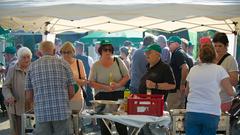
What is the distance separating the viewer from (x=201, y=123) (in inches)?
155

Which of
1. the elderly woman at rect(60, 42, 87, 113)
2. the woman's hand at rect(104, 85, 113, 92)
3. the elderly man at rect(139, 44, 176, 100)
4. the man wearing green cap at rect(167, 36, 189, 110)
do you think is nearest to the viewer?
the elderly man at rect(139, 44, 176, 100)

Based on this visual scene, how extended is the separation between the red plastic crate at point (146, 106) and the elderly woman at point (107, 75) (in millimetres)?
935

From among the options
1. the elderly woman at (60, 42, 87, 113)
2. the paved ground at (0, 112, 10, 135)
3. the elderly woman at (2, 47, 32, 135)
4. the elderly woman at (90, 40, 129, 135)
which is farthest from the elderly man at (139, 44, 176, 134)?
the paved ground at (0, 112, 10, 135)

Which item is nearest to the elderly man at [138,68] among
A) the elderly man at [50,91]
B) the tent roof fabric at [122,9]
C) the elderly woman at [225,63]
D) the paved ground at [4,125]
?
the tent roof fabric at [122,9]

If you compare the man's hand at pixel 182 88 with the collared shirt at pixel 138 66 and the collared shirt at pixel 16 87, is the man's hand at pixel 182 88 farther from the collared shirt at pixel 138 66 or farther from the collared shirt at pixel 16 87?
the collared shirt at pixel 16 87

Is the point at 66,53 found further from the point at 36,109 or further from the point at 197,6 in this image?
the point at 197,6

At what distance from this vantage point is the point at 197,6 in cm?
489

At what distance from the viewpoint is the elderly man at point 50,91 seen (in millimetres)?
4191

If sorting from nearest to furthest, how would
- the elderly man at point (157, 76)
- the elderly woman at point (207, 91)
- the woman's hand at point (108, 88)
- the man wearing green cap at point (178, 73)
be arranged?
the elderly woman at point (207, 91), the elderly man at point (157, 76), the woman's hand at point (108, 88), the man wearing green cap at point (178, 73)

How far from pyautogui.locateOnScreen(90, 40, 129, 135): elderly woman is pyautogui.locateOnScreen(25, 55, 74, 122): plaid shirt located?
1.04 meters

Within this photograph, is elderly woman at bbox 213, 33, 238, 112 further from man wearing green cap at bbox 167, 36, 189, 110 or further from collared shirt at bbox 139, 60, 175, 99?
man wearing green cap at bbox 167, 36, 189, 110

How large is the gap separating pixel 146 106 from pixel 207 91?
70 centimetres

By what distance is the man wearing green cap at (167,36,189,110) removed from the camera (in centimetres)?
611

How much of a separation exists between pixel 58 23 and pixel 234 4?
406cm
